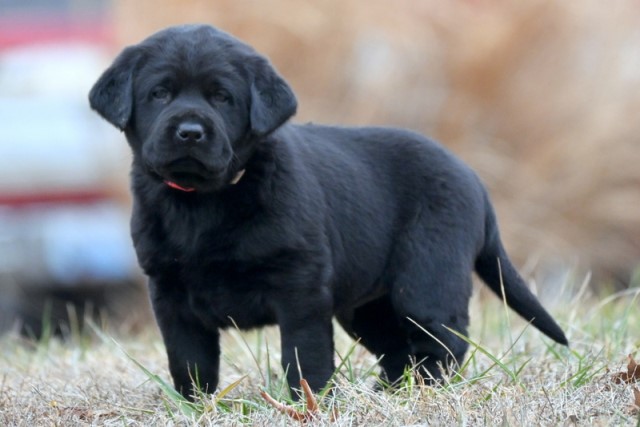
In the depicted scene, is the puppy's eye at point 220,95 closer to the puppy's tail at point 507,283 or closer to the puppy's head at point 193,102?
the puppy's head at point 193,102

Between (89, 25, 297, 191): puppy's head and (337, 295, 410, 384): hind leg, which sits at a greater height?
(89, 25, 297, 191): puppy's head

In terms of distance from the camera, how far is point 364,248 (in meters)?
4.36

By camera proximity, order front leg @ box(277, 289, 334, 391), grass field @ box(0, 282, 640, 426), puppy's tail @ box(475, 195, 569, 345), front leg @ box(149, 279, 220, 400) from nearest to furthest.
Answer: grass field @ box(0, 282, 640, 426) → front leg @ box(277, 289, 334, 391) → front leg @ box(149, 279, 220, 400) → puppy's tail @ box(475, 195, 569, 345)

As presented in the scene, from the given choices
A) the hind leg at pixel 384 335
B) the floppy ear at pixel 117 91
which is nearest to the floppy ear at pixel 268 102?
the floppy ear at pixel 117 91

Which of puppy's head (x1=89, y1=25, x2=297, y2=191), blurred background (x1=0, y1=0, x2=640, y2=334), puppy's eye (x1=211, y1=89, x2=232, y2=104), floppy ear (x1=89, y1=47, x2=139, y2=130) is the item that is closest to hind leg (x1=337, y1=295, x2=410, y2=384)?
puppy's head (x1=89, y1=25, x2=297, y2=191)

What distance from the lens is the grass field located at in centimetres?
360

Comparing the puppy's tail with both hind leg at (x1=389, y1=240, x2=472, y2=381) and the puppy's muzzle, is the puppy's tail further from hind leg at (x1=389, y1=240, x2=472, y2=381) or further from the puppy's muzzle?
the puppy's muzzle

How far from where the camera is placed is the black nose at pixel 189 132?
3826 millimetres

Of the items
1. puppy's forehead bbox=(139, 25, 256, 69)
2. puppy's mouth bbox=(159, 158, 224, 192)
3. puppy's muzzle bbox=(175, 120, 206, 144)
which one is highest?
puppy's forehead bbox=(139, 25, 256, 69)

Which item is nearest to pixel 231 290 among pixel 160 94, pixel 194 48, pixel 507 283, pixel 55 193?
pixel 160 94

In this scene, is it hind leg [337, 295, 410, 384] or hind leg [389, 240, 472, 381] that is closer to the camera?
hind leg [389, 240, 472, 381]

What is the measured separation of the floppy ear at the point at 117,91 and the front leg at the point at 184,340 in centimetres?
55

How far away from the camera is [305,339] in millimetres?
3973

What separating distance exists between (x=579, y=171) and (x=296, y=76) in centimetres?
210
